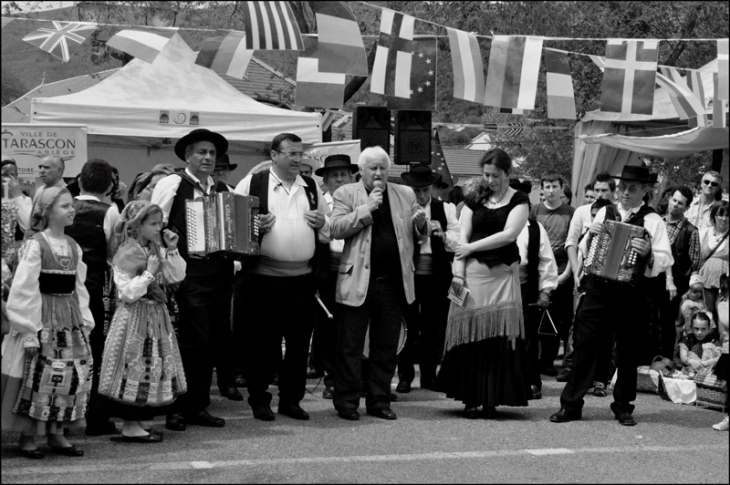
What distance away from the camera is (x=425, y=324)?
919cm

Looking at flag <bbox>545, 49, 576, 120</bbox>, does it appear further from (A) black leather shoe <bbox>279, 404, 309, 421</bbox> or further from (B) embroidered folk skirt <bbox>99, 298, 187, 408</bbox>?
(B) embroidered folk skirt <bbox>99, 298, 187, 408</bbox>

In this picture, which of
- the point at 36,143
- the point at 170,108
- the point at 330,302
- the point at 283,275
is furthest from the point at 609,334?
the point at 170,108

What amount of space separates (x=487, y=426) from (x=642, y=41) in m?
4.17

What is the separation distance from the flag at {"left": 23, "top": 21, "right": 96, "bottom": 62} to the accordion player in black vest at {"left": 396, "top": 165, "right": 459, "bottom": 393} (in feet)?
11.3

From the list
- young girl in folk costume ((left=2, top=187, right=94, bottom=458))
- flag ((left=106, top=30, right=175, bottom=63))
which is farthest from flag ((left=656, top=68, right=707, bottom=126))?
young girl in folk costume ((left=2, top=187, right=94, bottom=458))

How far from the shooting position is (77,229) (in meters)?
6.79

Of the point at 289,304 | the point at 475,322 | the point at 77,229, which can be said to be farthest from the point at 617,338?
the point at 77,229

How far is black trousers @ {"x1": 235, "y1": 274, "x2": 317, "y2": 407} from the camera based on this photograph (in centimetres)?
734

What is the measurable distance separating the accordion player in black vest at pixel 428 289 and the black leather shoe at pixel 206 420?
229 cm

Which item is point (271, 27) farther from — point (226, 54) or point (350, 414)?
point (350, 414)

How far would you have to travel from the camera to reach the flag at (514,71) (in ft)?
31.8

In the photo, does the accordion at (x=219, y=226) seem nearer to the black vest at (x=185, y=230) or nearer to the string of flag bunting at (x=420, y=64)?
the black vest at (x=185, y=230)

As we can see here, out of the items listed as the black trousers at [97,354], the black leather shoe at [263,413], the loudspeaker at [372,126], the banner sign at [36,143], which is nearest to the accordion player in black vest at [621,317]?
the black leather shoe at [263,413]

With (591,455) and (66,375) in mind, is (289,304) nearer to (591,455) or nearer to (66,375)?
(66,375)
